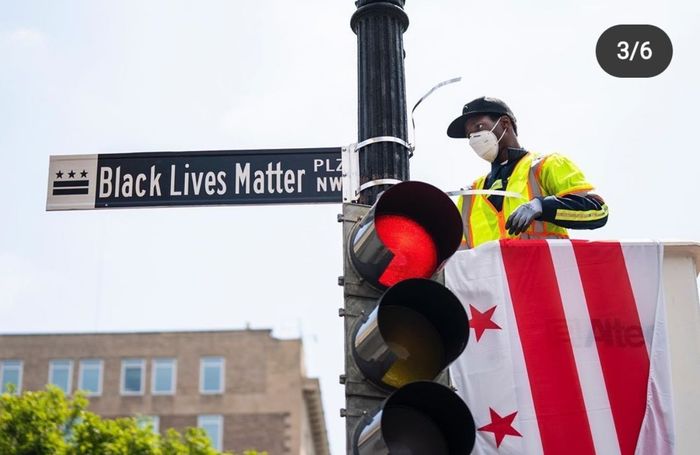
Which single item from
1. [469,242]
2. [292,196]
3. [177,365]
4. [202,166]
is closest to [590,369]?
[469,242]

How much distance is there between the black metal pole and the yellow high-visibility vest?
5.11ft

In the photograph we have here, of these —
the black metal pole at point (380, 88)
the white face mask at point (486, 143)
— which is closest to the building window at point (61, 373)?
the white face mask at point (486, 143)

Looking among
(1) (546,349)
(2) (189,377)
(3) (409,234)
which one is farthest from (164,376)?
(3) (409,234)

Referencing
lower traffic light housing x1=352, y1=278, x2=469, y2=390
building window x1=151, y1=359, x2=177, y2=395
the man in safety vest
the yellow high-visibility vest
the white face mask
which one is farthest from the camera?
building window x1=151, y1=359, x2=177, y2=395

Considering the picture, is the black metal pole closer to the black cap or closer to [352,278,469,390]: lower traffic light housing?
[352,278,469,390]: lower traffic light housing

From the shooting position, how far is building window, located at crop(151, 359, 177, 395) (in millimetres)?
65125

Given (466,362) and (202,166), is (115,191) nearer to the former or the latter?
(202,166)

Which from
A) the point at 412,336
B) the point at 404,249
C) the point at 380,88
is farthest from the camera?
the point at 380,88

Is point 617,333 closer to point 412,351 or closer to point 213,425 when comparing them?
point 412,351

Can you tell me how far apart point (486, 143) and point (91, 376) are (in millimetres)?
60828

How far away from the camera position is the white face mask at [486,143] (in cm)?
802

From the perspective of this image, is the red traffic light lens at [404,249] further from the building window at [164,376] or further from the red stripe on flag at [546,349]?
the building window at [164,376]

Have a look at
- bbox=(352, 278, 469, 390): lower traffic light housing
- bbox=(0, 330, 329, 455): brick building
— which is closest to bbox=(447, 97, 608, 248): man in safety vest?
bbox=(352, 278, 469, 390): lower traffic light housing

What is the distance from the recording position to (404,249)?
213 inches
